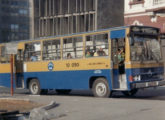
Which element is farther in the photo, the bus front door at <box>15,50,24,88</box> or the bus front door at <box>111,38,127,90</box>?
the bus front door at <box>15,50,24,88</box>

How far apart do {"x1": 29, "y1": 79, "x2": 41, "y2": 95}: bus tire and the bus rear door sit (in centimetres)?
551

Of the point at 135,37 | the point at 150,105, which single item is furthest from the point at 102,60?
the point at 150,105

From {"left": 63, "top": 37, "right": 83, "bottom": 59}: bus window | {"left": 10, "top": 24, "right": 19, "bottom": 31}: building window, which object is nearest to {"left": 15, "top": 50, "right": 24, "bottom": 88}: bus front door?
{"left": 63, "top": 37, "right": 83, "bottom": 59}: bus window

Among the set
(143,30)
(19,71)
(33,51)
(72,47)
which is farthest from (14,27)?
(143,30)

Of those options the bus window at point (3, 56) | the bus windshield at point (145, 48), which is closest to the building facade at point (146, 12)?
the bus windshield at point (145, 48)

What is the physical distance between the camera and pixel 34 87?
73.0 feet

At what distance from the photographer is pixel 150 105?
1477 cm

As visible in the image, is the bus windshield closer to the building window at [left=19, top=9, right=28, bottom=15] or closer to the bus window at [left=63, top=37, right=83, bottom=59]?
the bus window at [left=63, top=37, right=83, bottom=59]

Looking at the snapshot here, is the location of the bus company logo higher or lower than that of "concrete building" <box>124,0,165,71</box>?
lower

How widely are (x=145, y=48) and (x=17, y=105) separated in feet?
20.8

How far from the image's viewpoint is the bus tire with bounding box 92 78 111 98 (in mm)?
18206

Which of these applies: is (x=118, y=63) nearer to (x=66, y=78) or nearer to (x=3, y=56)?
(x=66, y=78)

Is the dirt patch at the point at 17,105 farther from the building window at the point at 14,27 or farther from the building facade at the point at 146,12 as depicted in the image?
the building window at the point at 14,27

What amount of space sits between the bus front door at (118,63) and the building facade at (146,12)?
42.2ft
